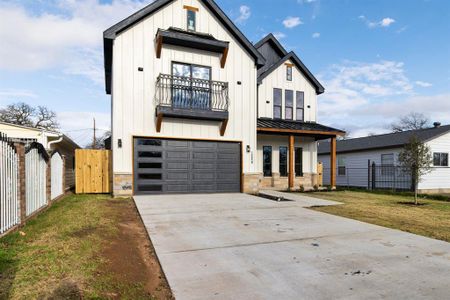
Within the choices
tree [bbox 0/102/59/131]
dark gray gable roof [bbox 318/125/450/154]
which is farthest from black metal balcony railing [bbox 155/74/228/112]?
tree [bbox 0/102/59/131]

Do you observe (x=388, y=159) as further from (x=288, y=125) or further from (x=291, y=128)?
(x=291, y=128)

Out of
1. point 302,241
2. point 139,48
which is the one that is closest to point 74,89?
point 139,48

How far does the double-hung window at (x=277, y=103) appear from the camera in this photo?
1770 centimetres

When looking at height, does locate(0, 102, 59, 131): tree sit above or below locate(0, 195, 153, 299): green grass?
above

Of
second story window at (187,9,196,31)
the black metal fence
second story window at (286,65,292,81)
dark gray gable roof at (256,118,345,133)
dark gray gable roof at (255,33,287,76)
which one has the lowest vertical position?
the black metal fence

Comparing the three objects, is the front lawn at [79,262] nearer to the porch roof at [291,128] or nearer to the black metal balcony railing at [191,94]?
the black metal balcony railing at [191,94]

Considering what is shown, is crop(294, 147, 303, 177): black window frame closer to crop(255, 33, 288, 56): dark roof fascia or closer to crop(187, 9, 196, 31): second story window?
crop(255, 33, 288, 56): dark roof fascia

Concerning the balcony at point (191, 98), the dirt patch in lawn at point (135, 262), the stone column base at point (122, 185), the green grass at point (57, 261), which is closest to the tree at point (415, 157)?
the balcony at point (191, 98)


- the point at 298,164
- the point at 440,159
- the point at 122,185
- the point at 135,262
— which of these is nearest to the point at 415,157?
the point at 298,164

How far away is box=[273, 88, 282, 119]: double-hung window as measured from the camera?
1770 centimetres

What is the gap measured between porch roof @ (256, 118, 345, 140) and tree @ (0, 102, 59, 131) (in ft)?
112

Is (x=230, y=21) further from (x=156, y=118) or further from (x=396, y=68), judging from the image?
(x=396, y=68)

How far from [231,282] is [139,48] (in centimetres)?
1131

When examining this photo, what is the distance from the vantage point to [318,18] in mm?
14469
